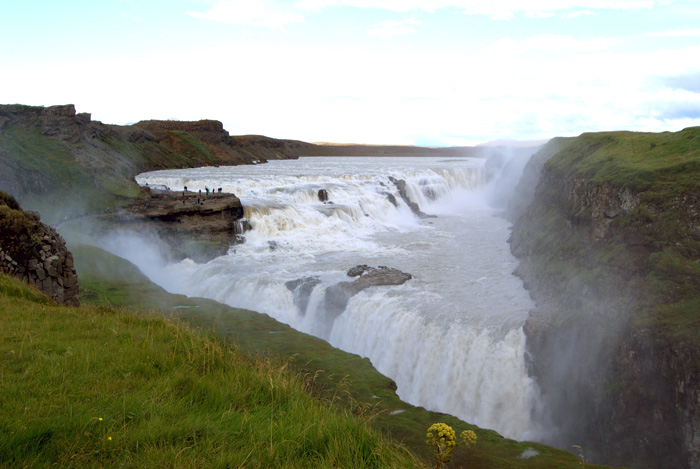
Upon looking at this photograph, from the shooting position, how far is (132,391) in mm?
4559

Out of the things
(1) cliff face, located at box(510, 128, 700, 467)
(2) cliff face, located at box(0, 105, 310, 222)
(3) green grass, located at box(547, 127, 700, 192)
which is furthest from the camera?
(2) cliff face, located at box(0, 105, 310, 222)

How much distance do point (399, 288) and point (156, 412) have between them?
15828mm

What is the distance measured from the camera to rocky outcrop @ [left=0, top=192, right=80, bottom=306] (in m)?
9.64

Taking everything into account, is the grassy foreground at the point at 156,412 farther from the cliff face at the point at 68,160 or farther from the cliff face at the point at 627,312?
the cliff face at the point at 68,160

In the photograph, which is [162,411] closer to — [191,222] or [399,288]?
[399,288]

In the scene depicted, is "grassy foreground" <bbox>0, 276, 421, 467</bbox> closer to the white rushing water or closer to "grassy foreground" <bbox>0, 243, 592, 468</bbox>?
"grassy foreground" <bbox>0, 243, 592, 468</bbox>

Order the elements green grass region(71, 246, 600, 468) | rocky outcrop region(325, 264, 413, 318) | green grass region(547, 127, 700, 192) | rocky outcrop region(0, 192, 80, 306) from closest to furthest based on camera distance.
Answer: green grass region(71, 246, 600, 468) → rocky outcrop region(0, 192, 80, 306) → green grass region(547, 127, 700, 192) → rocky outcrop region(325, 264, 413, 318)

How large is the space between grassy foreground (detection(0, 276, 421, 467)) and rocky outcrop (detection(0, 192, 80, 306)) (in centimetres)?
422

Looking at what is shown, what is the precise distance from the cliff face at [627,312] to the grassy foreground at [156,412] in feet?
29.3

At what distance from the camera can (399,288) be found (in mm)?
19531

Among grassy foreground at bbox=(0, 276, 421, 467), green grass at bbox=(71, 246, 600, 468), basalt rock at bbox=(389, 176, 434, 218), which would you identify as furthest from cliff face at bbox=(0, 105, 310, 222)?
grassy foreground at bbox=(0, 276, 421, 467)

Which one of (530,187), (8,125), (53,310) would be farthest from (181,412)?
(8,125)

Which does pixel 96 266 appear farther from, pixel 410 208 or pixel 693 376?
pixel 410 208

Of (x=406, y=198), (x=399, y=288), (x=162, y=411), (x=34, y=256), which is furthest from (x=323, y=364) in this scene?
(x=406, y=198)
